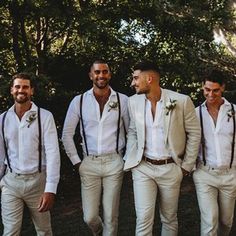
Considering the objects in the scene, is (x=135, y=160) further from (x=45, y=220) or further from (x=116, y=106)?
(x=45, y=220)

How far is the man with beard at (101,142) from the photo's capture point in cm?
598

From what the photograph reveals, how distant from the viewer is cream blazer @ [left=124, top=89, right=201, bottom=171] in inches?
221

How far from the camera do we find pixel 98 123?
598 cm

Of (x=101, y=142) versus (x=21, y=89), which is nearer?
(x=21, y=89)

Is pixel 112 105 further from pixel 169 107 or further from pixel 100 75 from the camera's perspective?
pixel 169 107

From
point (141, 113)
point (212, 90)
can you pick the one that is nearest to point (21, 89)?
point (141, 113)

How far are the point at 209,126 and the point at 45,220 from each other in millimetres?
2243

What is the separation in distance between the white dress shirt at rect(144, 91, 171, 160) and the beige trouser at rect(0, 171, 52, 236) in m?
1.28

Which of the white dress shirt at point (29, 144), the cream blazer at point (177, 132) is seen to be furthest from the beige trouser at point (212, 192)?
the white dress shirt at point (29, 144)

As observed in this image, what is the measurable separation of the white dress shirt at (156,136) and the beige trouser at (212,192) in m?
0.55

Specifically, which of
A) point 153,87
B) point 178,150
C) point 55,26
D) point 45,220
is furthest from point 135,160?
point 55,26

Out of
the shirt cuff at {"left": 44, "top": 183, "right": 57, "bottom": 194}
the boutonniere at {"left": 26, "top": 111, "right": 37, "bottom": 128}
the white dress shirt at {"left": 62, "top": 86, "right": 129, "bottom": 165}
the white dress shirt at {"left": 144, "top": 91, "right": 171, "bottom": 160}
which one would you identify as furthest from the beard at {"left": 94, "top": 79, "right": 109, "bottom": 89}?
the shirt cuff at {"left": 44, "top": 183, "right": 57, "bottom": 194}

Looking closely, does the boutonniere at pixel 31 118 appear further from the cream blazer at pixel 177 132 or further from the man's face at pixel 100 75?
the cream blazer at pixel 177 132

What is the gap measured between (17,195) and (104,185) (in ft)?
3.82
